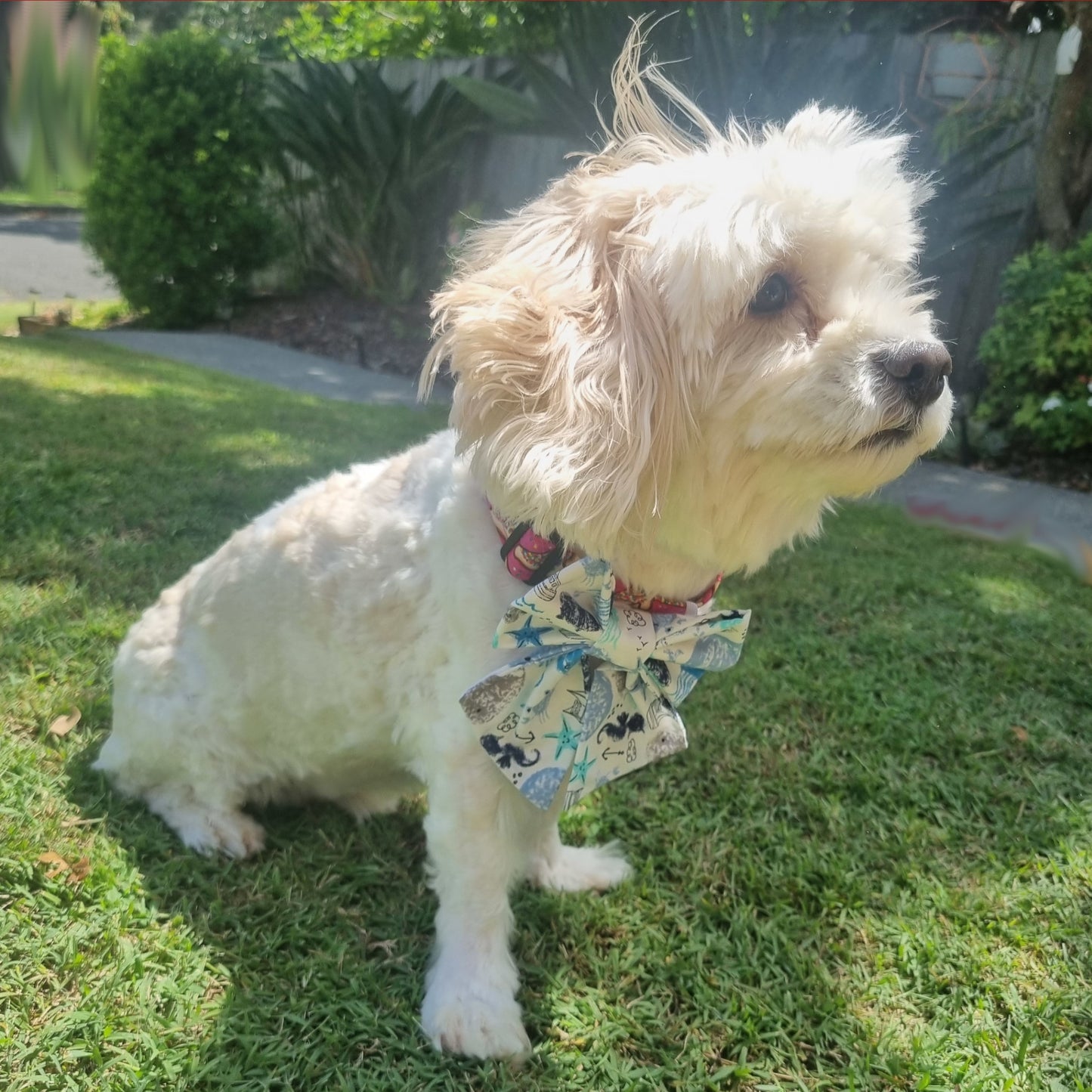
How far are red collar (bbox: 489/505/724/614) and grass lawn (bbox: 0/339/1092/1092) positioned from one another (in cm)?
91

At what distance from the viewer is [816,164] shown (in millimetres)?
1614

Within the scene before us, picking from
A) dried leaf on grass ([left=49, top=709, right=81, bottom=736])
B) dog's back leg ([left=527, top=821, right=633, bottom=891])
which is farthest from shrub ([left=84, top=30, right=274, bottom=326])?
dog's back leg ([left=527, top=821, right=633, bottom=891])

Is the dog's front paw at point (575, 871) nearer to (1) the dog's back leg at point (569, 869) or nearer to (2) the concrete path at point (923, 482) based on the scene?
(1) the dog's back leg at point (569, 869)

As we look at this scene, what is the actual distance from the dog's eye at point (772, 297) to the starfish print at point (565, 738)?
0.91m

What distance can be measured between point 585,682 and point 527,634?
23cm

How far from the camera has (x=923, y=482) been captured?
5.68 meters

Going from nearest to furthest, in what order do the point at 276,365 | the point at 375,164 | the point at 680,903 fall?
the point at 680,903 < the point at 276,365 < the point at 375,164

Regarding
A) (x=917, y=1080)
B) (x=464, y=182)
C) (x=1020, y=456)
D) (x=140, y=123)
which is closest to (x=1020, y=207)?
(x=1020, y=456)

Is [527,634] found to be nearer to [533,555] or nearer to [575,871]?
[533,555]

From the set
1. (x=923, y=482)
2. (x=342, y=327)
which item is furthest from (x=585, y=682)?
(x=342, y=327)

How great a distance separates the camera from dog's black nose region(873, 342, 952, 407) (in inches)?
60.5

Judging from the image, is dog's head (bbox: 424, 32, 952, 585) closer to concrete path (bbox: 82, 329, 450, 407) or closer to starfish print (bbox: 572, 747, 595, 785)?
starfish print (bbox: 572, 747, 595, 785)

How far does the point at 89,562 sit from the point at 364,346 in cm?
583

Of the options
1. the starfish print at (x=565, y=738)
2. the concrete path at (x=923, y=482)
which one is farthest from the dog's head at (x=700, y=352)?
the concrete path at (x=923, y=482)
